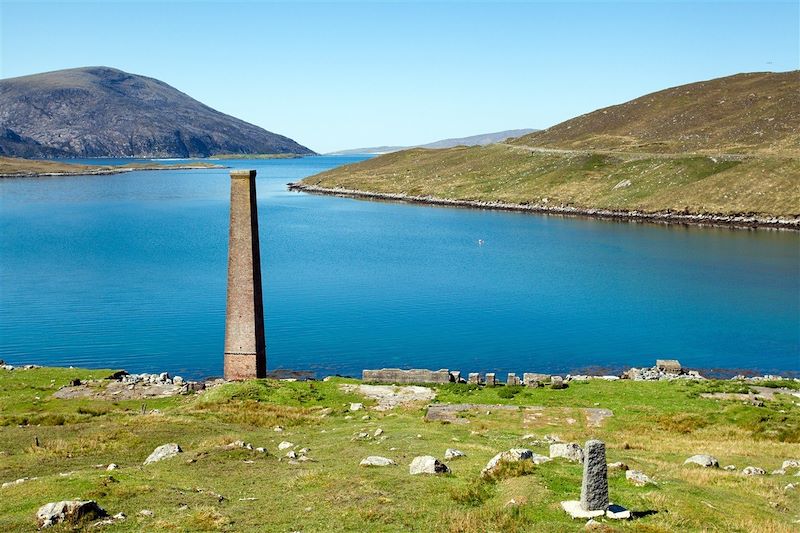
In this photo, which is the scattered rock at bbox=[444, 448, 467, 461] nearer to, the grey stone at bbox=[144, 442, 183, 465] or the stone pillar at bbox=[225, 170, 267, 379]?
the grey stone at bbox=[144, 442, 183, 465]

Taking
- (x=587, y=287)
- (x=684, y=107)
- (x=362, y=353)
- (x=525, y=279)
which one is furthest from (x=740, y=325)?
(x=684, y=107)

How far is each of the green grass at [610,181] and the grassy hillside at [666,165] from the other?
204 mm

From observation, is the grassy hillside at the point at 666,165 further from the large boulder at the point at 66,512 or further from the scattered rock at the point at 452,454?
the large boulder at the point at 66,512

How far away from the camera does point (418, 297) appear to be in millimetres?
67250

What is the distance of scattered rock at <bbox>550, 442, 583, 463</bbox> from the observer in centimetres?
2022

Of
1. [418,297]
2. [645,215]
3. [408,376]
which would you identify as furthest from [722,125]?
[408,376]

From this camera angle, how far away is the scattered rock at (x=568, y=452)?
66.3 feet

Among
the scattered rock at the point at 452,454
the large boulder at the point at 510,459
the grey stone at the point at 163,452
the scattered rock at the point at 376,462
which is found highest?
the large boulder at the point at 510,459

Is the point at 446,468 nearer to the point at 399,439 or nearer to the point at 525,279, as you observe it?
the point at 399,439

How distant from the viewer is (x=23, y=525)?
14680 mm

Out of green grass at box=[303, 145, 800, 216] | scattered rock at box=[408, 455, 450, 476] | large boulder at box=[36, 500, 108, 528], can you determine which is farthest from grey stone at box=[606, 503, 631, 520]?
green grass at box=[303, 145, 800, 216]

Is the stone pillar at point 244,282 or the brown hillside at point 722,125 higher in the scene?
the brown hillside at point 722,125

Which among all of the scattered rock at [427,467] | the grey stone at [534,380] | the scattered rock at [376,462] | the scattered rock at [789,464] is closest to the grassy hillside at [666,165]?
the grey stone at [534,380]

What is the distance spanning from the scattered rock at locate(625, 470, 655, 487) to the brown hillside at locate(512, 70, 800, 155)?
131646 mm
